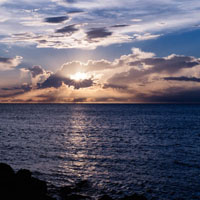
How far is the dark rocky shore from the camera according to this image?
20.8 m

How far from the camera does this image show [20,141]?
54.8 m

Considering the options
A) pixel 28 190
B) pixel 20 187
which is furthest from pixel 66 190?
pixel 20 187

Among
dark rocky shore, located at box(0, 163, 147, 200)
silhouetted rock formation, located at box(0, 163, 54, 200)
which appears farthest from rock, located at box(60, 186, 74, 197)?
silhouetted rock formation, located at box(0, 163, 54, 200)

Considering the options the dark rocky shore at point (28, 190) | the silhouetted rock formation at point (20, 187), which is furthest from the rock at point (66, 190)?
the silhouetted rock formation at point (20, 187)

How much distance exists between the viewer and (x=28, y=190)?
21.9 m

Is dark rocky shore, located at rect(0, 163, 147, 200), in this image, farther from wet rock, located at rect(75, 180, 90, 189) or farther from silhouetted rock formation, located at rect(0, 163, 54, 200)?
wet rock, located at rect(75, 180, 90, 189)

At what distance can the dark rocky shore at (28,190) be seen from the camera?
20.8 m

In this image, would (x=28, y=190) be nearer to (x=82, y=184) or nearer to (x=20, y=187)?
(x=20, y=187)

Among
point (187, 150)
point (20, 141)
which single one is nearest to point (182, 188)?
point (187, 150)

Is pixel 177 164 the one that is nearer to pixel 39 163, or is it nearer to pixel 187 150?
pixel 187 150

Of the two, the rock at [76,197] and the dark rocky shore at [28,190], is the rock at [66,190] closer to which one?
the dark rocky shore at [28,190]

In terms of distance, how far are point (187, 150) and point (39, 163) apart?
89.3 ft

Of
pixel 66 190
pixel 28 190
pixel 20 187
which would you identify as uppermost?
pixel 20 187

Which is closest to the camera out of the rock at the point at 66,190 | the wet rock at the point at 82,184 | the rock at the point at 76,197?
the rock at the point at 76,197
